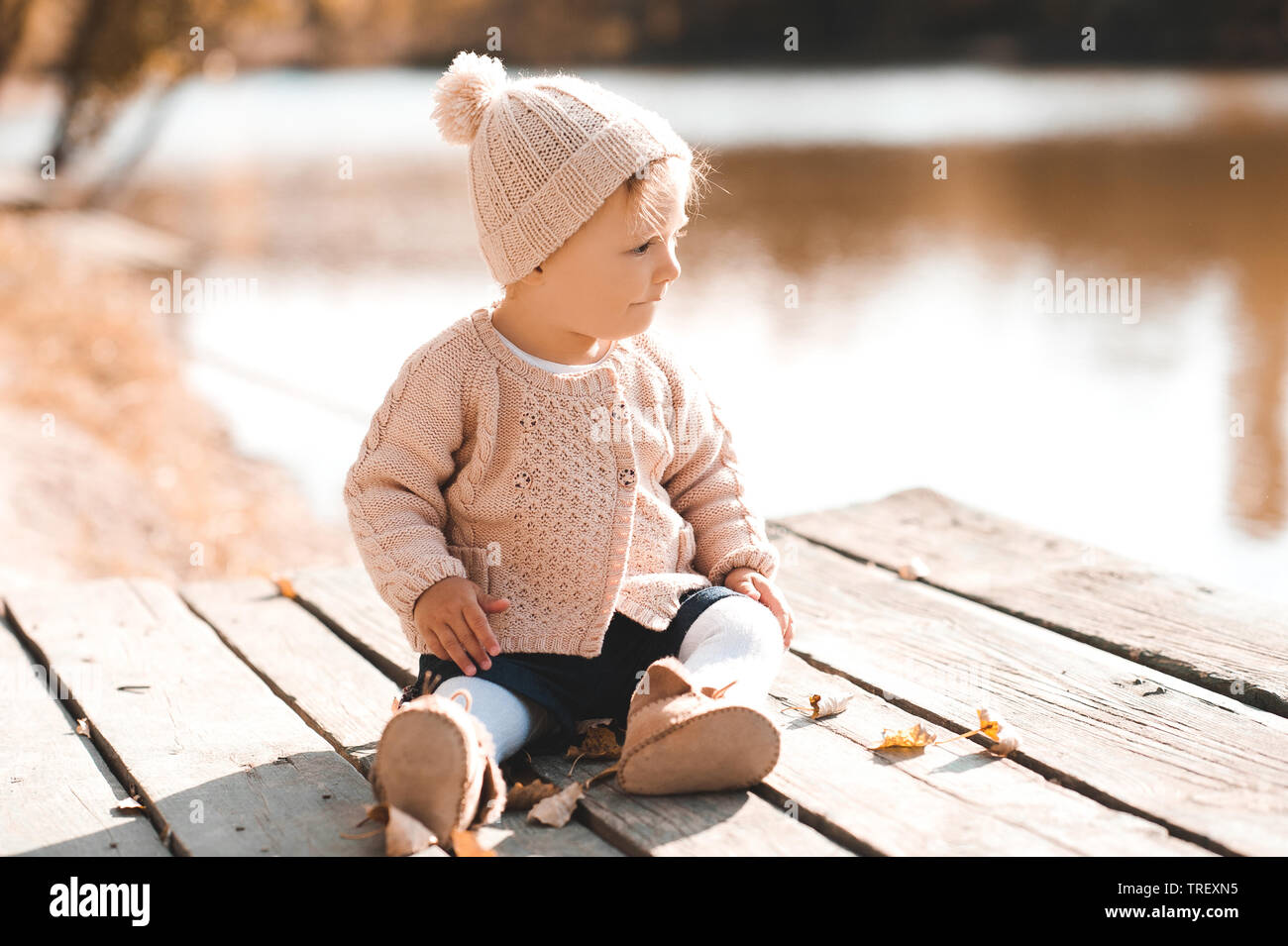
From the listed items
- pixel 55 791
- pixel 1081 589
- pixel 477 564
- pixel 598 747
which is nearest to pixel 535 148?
pixel 477 564

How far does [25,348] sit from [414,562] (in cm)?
452

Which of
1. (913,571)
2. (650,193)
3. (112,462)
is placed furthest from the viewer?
(112,462)

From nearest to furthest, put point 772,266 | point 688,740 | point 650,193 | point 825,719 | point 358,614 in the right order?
1. point 688,740
2. point 650,193
3. point 825,719
4. point 358,614
5. point 772,266

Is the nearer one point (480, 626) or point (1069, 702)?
point (480, 626)

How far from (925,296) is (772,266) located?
1.13m

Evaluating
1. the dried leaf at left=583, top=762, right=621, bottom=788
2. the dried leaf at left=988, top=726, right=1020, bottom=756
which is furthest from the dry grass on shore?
the dried leaf at left=988, top=726, right=1020, bottom=756

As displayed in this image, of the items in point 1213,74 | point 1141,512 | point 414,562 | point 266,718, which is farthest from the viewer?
point 1213,74

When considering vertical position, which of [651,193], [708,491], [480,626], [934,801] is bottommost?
[934,801]

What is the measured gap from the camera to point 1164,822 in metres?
1.58

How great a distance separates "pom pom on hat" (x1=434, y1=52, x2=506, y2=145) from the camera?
69.4 inches

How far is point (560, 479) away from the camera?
5.90 feet

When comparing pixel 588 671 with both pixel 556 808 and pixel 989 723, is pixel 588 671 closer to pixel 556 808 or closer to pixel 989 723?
pixel 556 808

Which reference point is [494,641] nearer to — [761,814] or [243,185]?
[761,814]
